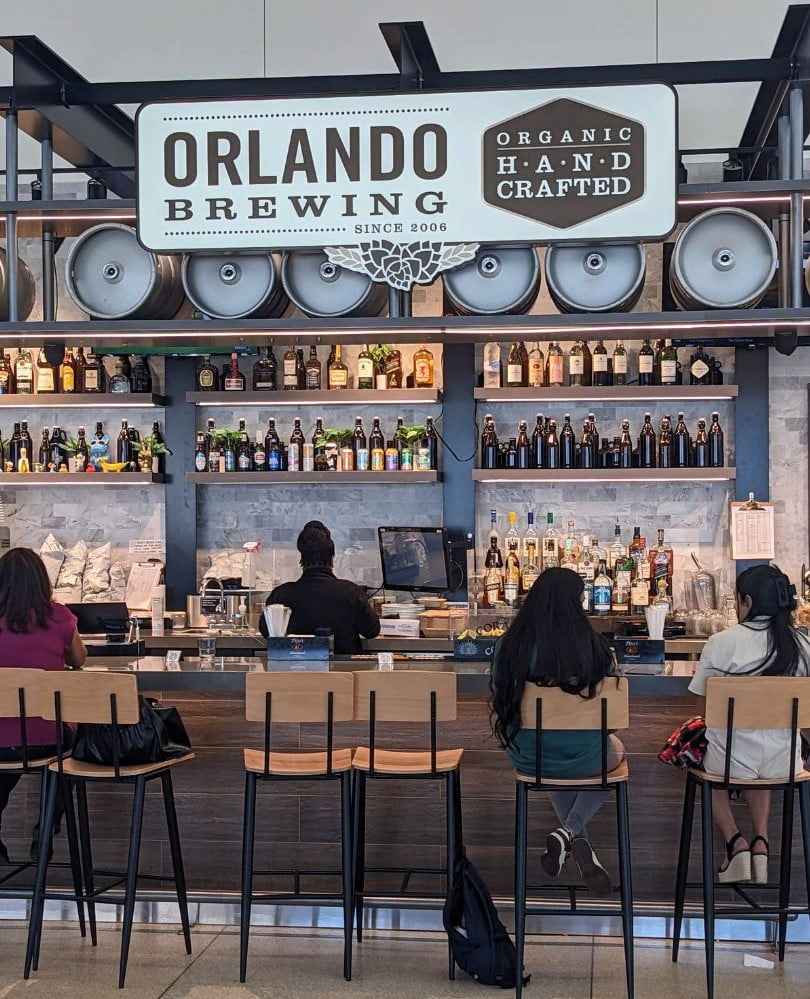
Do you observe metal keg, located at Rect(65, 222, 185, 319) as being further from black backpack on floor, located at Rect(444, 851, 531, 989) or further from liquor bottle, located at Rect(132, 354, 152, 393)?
liquor bottle, located at Rect(132, 354, 152, 393)

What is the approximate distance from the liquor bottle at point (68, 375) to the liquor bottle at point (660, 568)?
11.4 feet

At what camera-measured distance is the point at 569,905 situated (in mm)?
4297

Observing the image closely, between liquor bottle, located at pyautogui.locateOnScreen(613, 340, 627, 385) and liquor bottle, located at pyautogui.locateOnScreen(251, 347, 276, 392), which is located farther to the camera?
liquor bottle, located at pyautogui.locateOnScreen(251, 347, 276, 392)

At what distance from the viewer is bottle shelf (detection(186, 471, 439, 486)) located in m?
6.86

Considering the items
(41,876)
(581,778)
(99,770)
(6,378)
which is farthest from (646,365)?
(41,876)

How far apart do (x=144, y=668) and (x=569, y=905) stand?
174 cm

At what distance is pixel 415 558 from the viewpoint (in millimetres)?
6844

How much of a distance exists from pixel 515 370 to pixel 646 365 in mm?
714

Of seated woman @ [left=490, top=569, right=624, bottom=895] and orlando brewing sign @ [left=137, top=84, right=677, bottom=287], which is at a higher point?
orlando brewing sign @ [left=137, top=84, right=677, bottom=287]

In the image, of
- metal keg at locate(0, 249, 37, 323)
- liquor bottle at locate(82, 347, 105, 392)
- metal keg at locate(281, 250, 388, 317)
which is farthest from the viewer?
liquor bottle at locate(82, 347, 105, 392)

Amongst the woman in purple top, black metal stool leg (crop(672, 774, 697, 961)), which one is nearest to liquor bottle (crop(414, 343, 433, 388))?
the woman in purple top

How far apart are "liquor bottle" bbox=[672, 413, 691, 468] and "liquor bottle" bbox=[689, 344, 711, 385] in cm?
25

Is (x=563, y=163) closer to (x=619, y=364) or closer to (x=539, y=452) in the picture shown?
(x=619, y=364)

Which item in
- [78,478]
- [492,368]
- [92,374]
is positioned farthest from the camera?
[92,374]
